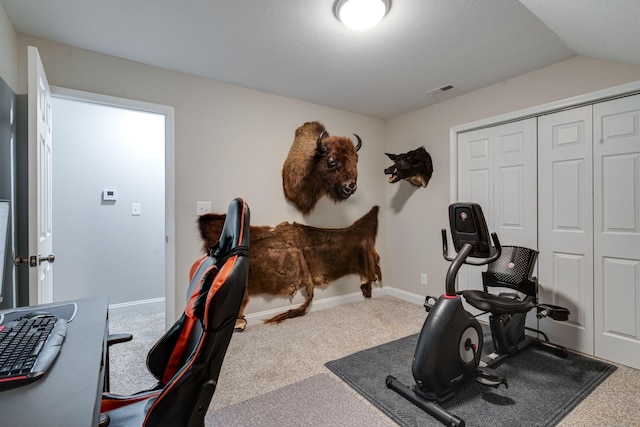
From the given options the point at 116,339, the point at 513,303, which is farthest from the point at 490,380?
the point at 116,339

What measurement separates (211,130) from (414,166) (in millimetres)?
2305

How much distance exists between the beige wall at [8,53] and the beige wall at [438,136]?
3688 millimetres

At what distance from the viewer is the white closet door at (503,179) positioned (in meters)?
2.75

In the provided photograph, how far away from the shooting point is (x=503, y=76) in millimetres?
2771

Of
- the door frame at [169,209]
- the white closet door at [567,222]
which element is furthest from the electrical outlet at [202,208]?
the white closet door at [567,222]

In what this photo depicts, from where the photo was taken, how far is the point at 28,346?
92 cm

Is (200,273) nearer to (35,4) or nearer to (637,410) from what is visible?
(35,4)

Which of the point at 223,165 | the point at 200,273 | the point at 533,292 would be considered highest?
the point at 223,165

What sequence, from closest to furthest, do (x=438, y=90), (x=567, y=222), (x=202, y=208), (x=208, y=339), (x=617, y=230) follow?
1. (x=208, y=339)
2. (x=617, y=230)
3. (x=567, y=222)
4. (x=202, y=208)
5. (x=438, y=90)

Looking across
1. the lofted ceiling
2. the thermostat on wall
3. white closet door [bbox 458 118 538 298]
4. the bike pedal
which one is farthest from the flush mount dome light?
the thermostat on wall

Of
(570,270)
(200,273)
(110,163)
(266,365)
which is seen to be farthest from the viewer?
(110,163)

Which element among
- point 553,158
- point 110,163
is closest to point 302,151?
point 110,163

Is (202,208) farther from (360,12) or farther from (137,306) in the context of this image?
(360,12)

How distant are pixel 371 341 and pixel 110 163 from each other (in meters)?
3.35
